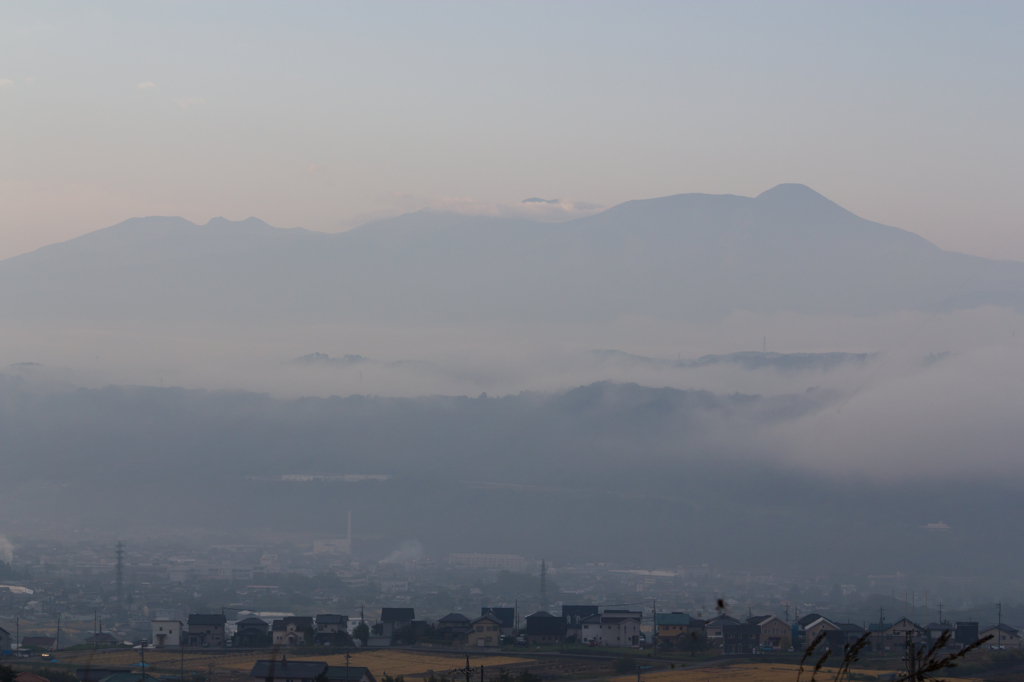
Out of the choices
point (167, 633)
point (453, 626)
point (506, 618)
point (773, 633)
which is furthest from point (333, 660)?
point (773, 633)

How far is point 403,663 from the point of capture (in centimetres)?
5250

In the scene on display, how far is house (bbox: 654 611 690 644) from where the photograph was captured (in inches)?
2379

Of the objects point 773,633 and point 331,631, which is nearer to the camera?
point 773,633

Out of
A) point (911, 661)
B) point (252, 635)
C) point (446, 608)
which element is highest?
point (911, 661)

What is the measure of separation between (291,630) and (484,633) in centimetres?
1098

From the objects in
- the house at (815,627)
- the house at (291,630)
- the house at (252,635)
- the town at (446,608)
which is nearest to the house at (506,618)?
the town at (446,608)

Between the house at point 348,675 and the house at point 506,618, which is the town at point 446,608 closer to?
the house at point 506,618

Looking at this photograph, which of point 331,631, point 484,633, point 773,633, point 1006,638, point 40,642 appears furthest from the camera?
point 40,642

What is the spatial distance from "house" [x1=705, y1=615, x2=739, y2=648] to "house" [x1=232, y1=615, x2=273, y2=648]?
79.3 feet

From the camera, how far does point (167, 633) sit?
6531 cm

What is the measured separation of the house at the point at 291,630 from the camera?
204ft

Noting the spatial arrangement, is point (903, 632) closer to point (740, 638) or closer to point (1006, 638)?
point (1006, 638)

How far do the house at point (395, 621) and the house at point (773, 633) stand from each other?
19745mm

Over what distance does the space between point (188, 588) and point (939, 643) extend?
446ft
